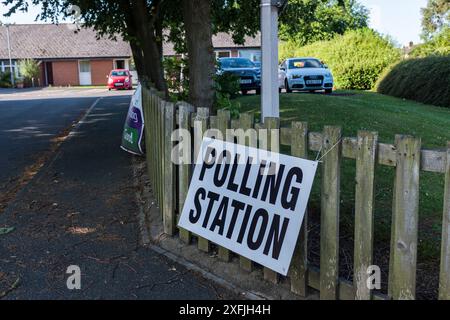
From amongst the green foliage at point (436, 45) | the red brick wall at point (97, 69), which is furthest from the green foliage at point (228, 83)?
the red brick wall at point (97, 69)

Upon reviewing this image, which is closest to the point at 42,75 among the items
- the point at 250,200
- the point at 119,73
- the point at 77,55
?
the point at 77,55

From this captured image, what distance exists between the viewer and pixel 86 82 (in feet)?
191

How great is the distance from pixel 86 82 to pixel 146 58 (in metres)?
49.9

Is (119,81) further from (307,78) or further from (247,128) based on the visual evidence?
(247,128)

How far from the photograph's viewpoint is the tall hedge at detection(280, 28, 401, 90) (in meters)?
27.4

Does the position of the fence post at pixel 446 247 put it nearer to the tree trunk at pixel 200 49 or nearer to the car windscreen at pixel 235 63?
the tree trunk at pixel 200 49

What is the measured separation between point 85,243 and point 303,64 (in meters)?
18.4

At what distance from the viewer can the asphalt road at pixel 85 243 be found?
160 inches

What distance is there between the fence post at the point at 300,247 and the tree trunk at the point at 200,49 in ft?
10.4

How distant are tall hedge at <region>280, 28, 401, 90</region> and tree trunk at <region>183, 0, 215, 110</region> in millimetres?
22218

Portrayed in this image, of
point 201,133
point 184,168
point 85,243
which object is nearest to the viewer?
point 201,133

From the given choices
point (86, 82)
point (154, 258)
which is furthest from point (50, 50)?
point (154, 258)

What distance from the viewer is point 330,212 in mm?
3570
